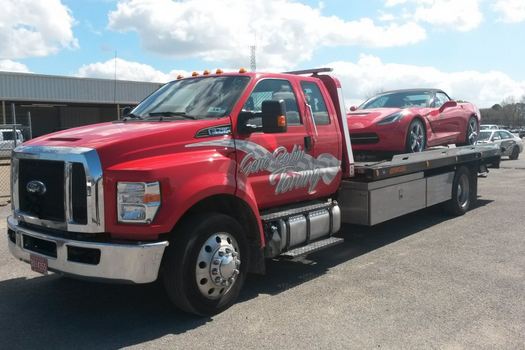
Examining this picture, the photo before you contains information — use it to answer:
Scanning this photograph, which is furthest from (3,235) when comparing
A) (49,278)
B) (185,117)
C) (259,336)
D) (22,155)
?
(259,336)

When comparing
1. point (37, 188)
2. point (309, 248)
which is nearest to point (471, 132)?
point (309, 248)

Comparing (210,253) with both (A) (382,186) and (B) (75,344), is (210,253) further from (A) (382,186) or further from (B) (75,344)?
(A) (382,186)

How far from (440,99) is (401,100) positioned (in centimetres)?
82

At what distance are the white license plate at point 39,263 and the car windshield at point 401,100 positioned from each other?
670 centimetres

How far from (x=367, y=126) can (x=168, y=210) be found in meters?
4.86

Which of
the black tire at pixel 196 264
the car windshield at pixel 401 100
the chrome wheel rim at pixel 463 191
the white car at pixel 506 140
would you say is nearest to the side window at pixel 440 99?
the car windshield at pixel 401 100

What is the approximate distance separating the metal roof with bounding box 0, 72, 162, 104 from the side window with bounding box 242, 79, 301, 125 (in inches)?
1079

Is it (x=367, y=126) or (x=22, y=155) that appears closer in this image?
(x=22, y=155)

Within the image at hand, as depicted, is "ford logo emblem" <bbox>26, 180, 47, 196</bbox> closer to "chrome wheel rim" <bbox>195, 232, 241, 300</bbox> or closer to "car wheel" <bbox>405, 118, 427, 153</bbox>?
"chrome wheel rim" <bbox>195, 232, 241, 300</bbox>

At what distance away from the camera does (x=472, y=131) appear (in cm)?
1092

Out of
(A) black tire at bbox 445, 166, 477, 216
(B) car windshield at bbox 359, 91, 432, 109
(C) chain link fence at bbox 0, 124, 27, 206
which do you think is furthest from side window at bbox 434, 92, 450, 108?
(C) chain link fence at bbox 0, 124, 27, 206

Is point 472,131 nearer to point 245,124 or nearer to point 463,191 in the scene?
point 463,191

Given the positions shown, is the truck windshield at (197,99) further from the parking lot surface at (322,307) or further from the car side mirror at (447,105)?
the car side mirror at (447,105)

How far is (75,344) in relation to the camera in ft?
13.5
